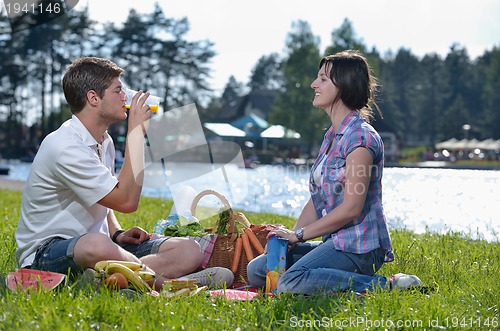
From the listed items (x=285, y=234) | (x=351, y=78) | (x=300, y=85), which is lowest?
(x=285, y=234)

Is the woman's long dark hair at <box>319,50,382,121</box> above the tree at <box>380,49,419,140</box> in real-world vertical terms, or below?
below

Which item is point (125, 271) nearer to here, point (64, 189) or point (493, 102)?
point (64, 189)

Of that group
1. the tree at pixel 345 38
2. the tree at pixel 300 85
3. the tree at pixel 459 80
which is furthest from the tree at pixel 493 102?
the tree at pixel 300 85

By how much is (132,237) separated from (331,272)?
1277 mm

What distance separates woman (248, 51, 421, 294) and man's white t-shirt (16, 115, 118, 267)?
1048 mm

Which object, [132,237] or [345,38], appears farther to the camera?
[345,38]

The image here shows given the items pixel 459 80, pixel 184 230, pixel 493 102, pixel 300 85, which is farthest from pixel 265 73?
pixel 184 230

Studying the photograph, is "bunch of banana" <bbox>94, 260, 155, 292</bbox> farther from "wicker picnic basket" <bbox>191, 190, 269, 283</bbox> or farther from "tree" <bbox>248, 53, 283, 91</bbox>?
"tree" <bbox>248, 53, 283, 91</bbox>

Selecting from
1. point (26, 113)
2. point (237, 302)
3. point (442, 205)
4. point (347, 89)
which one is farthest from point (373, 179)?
point (26, 113)

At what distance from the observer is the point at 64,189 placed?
3943 millimetres

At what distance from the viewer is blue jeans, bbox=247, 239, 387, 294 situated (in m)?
3.87

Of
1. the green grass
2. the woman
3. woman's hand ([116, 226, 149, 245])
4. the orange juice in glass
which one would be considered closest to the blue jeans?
the woman

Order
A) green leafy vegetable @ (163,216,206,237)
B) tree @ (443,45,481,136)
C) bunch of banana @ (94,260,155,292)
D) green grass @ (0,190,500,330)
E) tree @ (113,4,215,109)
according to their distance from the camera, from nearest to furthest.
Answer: green grass @ (0,190,500,330)
bunch of banana @ (94,260,155,292)
green leafy vegetable @ (163,216,206,237)
tree @ (113,4,215,109)
tree @ (443,45,481,136)

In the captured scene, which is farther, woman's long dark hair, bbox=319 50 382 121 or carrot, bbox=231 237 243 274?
carrot, bbox=231 237 243 274
